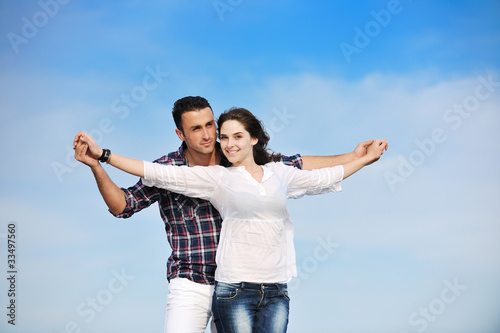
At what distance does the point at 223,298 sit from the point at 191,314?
1.29 ft

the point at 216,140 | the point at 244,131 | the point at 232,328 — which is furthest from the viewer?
the point at 216,140

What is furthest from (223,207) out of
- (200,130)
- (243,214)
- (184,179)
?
(200,130)

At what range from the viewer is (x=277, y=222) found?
11.4 ft

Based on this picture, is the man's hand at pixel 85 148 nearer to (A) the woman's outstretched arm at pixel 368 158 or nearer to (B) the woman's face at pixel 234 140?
(B) the woman's face at pixel 234 140

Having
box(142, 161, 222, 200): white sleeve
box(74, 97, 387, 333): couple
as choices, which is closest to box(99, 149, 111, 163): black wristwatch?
box(74, 97, 387, 333): couple

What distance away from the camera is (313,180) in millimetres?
3756

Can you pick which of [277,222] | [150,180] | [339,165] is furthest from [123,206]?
[339,165]

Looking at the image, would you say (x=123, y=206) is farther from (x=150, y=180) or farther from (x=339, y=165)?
(x=339, y=165)

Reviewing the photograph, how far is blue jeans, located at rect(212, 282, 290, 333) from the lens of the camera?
10.8 feet

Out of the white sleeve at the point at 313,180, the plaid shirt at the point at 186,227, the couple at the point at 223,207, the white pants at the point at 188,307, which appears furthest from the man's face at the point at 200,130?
the white pants at the point at 188,307

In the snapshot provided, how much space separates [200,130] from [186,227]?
62 centimetres

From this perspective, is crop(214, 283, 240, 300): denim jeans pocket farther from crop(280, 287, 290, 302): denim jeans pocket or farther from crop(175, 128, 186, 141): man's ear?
crop(175, 128, 186, 141): man's ear

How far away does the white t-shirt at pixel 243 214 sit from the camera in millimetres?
3350

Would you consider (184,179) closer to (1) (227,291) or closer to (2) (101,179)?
(2) (101,179)
